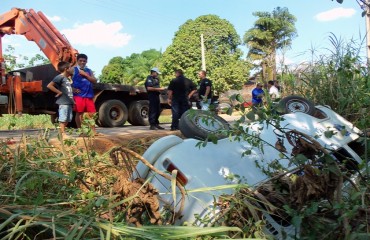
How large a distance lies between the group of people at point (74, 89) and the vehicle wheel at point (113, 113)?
563cm

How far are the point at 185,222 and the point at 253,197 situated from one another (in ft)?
1.28

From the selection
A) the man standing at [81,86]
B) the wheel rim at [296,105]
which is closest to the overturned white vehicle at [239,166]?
the wheel rim at [296,105]

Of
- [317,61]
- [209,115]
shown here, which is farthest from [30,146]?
[317,61]

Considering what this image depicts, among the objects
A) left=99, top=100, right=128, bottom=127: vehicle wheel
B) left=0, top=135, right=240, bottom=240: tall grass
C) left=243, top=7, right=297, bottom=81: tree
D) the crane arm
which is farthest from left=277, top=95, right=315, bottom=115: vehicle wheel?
left=243, top=7, right=297, bottom=81: tree

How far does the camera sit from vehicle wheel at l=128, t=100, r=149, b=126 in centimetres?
1313

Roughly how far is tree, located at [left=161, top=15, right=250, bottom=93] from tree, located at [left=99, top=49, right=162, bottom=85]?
3.10m

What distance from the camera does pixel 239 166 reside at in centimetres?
254

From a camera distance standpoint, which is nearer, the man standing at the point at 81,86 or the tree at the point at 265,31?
the man standing at the point at 81,86

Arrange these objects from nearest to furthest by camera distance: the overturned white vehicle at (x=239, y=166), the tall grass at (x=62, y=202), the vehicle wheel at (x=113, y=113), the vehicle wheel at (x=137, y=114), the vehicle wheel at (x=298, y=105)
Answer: the tall grass at (x=62, y=202)
the overturned white vehicle at (x=239, y=166)
the vehicle wheel at (x=298, y=105)
the vehicle wheel at (x=113, y=113)
the vehicle wheel at (x=137, y=114)

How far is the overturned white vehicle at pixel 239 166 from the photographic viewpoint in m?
2.12

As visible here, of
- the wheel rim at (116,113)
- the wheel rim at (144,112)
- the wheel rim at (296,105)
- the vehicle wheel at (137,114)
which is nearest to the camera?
the wheel rim at (296,105)

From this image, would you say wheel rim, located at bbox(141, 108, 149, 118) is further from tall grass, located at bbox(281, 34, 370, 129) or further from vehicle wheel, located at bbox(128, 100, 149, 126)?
tall grass, located at bbox(281, 34, 370, 129)

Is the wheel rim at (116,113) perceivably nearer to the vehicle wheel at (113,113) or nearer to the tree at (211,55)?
the vehicle wheel at (113,113)

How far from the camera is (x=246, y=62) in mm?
40969
